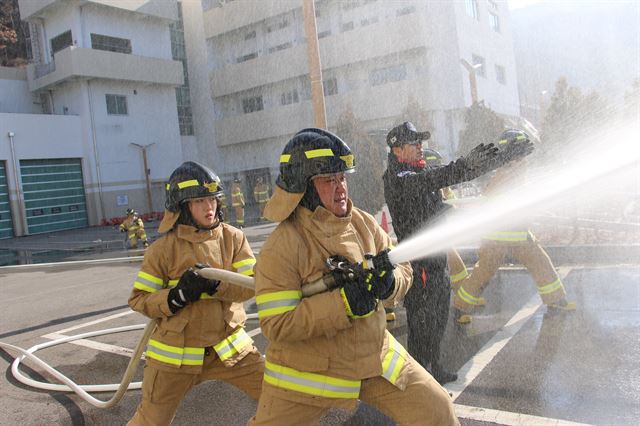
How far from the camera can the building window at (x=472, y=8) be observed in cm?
2587

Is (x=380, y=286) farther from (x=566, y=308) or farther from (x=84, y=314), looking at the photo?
(x=84, y=314)

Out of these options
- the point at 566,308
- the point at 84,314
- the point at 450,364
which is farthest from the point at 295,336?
the point at 84,314

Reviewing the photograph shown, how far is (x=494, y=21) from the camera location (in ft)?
97.6

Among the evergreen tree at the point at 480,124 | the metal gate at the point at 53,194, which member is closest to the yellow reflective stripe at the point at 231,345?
the evergreen tree at the point at 480,124

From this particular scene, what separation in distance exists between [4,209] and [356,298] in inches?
1084

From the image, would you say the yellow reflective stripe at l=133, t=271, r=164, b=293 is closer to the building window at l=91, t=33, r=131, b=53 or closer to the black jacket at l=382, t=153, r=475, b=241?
the black jacket at l=382, t=153, r=475, b=241

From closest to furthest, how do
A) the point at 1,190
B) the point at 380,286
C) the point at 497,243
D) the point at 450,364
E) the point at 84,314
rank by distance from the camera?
the point at 380,286, the point at 450,364, the point at 497,243, the point at 84,314, the point at 1,190

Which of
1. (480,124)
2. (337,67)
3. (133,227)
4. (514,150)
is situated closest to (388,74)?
(337,67)

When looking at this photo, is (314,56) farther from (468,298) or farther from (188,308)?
(188,308)

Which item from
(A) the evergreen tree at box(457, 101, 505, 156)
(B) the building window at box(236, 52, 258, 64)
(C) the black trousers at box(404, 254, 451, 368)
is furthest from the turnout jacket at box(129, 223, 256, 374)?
(B) the building window at box(236, 52, 258, 64)

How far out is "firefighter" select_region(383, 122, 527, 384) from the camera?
11.5 feet

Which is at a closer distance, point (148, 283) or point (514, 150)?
point (148, 283)

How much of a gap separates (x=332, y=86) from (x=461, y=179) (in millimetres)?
26512

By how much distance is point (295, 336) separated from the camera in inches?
76.7
